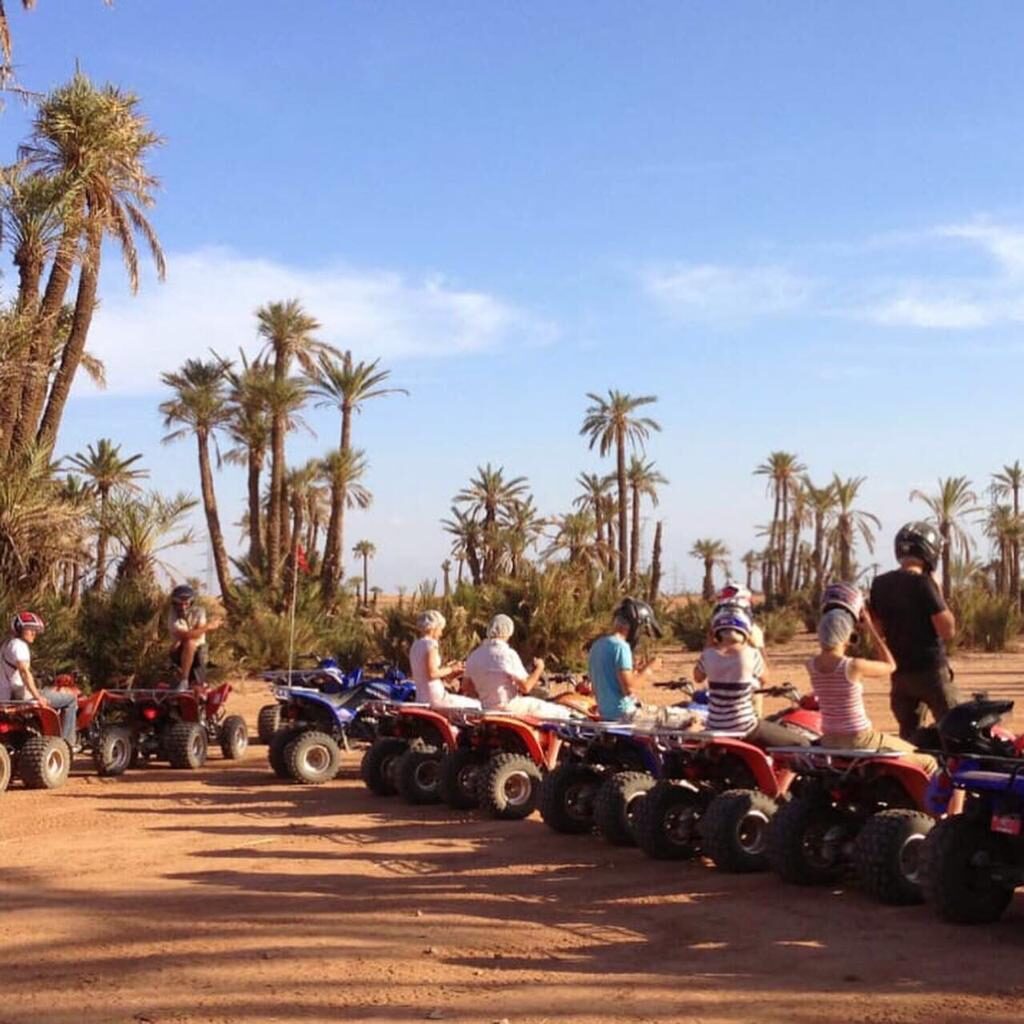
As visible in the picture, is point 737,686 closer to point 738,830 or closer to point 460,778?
point 738,830

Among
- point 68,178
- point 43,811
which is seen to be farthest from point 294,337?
point 43,811

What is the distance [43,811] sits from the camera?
10945mm

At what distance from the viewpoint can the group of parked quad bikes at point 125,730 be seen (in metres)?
12.2

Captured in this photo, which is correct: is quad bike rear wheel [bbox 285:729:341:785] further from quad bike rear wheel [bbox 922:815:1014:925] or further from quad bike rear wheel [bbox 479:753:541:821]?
quad bike rear wheel [bbox 922:815:1014:925]

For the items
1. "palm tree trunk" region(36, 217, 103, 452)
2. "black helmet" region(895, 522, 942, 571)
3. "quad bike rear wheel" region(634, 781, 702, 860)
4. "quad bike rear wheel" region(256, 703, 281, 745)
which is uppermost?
"palm tree trunk" region(36, 217, 103, 452)

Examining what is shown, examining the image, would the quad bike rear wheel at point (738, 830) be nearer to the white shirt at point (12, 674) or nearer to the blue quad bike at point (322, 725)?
the blue quad bike at point (322, 725)

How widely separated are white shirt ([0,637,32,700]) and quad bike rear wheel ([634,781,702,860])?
6.27 metres

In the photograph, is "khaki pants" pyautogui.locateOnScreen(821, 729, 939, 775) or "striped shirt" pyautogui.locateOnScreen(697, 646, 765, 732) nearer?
"khaki pants" pyautogui.locateOnScreen(821, 729, 939, 775)

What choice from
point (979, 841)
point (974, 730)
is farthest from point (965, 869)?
point (974, 730)

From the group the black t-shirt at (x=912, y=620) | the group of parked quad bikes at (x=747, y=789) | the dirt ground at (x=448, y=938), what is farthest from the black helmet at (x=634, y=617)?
the black t-shirt at (x=912, y=620)

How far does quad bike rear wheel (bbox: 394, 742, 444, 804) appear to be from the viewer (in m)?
10.9

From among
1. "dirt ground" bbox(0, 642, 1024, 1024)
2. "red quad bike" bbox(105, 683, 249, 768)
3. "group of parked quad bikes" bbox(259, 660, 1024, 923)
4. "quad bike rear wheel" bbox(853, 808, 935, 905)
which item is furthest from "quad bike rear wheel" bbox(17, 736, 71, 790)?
"quad bike rear wheel" bbox(853, 808, 935, 905)

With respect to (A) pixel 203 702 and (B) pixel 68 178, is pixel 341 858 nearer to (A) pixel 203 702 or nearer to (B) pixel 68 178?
(A) pixel 203 702

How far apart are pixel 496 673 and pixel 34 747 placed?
4.21m
